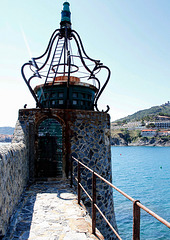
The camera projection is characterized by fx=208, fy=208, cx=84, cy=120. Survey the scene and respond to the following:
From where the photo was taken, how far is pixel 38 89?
9758 millimetres

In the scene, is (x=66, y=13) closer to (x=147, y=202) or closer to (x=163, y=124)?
(x=147, y=202)

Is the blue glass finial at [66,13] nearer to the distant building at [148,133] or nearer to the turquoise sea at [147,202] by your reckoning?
the turquoise sea at [147,202]

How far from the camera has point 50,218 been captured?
15.1ft

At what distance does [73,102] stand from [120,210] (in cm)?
1450

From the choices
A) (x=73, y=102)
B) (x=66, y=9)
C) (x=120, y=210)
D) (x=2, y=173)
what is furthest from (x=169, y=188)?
(x=2, y=173)

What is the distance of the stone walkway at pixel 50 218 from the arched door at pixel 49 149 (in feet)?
5.08

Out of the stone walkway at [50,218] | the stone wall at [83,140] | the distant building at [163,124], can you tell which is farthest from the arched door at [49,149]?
the distant building at [163,124]

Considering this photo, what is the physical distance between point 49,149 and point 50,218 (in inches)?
149

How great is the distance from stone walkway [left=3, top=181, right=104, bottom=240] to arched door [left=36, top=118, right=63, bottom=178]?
1.55 m

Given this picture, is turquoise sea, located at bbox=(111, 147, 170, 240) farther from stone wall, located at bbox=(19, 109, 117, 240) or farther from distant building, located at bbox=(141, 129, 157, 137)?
distant building, located at bbox=(141, 129, 157, 137)

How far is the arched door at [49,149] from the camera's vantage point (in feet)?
26.6

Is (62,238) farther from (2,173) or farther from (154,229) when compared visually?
(154,229)

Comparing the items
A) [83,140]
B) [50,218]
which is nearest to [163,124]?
[83,140]

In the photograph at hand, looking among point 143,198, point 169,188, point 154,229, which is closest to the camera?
point 154,229
